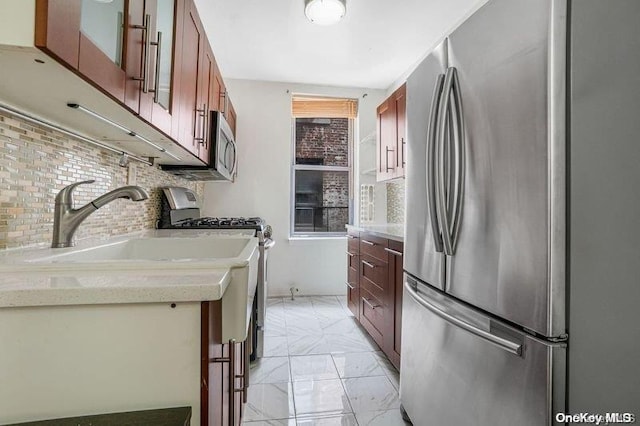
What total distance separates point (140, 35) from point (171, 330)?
957 millimetres

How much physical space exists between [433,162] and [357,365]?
1508 mm

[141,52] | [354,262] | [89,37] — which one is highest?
[141,52]

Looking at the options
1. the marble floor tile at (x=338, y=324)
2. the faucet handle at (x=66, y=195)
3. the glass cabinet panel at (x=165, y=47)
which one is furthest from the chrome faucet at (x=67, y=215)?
the marble floor tile at (x=338, y=324)

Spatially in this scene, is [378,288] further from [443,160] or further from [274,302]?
[274,302]

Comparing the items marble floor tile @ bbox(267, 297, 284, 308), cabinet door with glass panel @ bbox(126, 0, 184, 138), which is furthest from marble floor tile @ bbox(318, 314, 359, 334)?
cabinet door with glass panel @ bbox(126, 0, 184, 138)

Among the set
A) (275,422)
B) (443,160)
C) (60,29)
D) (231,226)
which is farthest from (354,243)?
(60,29)

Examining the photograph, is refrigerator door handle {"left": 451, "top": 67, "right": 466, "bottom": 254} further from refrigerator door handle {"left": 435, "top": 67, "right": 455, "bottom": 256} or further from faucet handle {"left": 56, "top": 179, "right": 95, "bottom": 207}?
faucet handle {"left": 56, "top": 179, "right": 95, "bottom": 207}

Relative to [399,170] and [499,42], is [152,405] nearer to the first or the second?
[499,42]

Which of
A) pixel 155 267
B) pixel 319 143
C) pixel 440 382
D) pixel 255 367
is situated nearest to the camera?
pixel 155 267

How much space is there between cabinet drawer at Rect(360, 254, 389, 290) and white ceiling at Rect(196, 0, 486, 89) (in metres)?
1.84

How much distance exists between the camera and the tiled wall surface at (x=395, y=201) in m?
3.39

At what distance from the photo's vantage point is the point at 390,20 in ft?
7.88

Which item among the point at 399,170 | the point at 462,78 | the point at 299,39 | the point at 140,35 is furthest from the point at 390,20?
the point at 140,35

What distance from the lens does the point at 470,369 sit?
1.09 m
